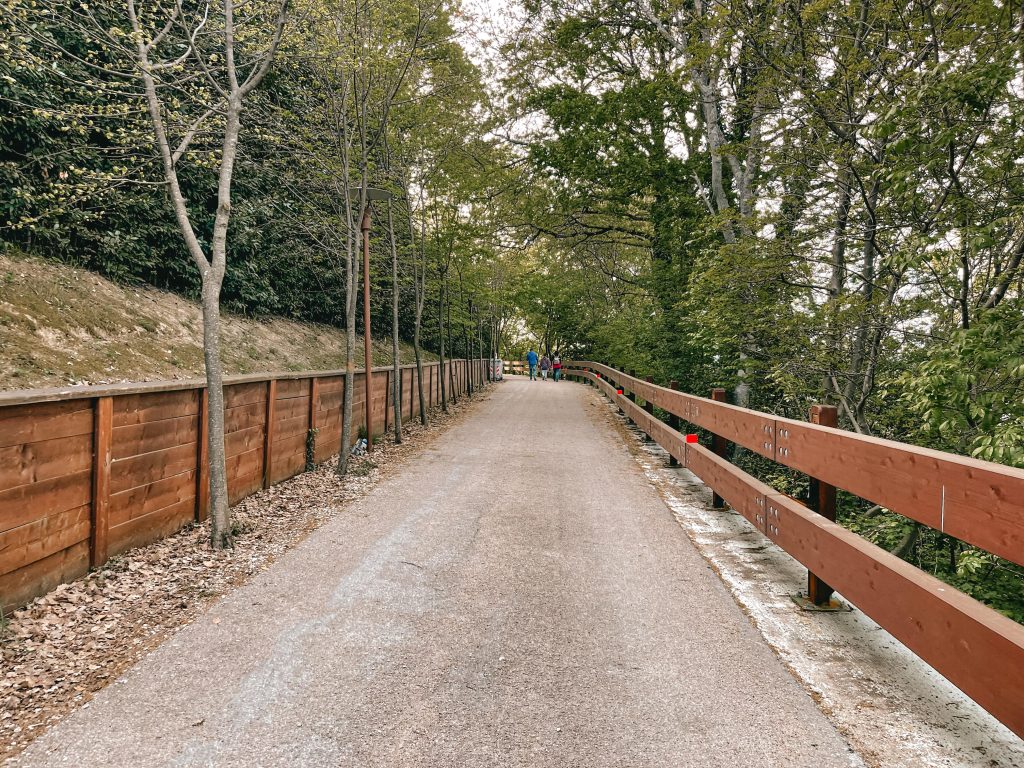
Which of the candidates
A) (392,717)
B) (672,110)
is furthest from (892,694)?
(672,110)

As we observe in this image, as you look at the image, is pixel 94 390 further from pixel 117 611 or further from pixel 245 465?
pixel 245 465

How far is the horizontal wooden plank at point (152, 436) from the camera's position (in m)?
3.71

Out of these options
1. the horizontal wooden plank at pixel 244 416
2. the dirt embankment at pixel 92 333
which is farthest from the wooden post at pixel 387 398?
the horizontal wooden plank at pixel 244 416

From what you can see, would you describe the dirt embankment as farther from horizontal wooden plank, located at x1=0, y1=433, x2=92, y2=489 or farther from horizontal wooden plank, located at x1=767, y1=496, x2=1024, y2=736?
horizontal wooden plank, located at x1=767, y1=496, x2=1024, y2=736

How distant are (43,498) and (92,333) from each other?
6.49 meters

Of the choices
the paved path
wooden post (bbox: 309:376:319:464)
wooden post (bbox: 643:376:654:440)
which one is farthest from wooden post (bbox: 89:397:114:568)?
wooden post (bbox: 643:376:654:440)

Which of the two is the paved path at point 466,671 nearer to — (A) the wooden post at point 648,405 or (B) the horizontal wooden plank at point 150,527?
(B) the horizontal wooden plank at point 150,527

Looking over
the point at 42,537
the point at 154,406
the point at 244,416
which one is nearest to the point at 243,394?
the point at 244,416

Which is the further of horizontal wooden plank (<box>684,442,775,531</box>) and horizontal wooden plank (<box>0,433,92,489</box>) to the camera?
horizontal wooden plank (<box>684,442,775,531</box>)

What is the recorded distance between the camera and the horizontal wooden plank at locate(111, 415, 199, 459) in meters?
3.71

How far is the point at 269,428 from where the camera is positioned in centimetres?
577

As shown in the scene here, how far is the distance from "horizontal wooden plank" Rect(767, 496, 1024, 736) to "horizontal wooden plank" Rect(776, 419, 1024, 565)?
0.67 ft

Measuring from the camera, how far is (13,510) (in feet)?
9.53

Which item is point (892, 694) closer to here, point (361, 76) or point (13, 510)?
point (13, 510)
